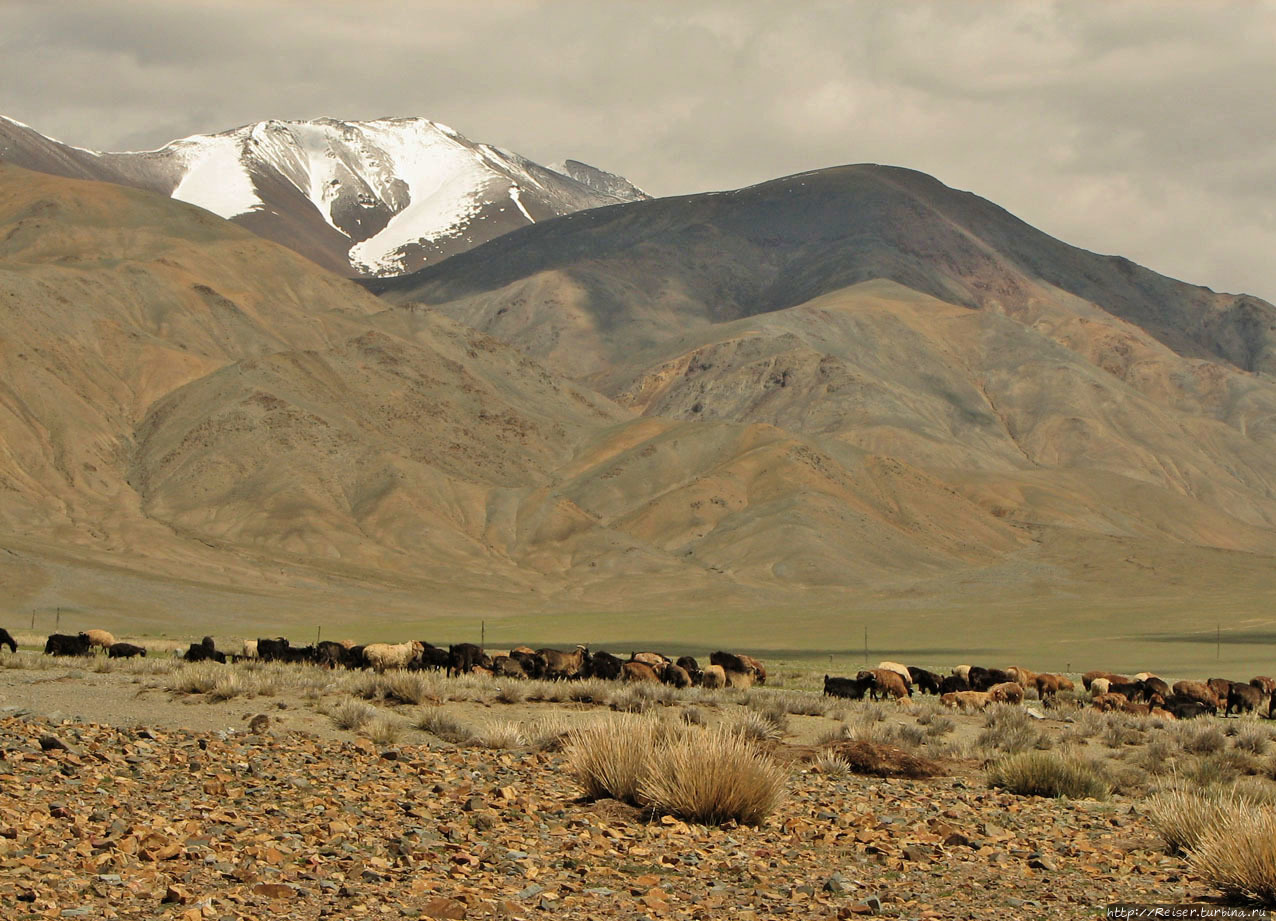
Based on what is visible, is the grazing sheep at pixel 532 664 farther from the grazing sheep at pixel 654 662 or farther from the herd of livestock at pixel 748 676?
the grazing sheep at pixel 654 662

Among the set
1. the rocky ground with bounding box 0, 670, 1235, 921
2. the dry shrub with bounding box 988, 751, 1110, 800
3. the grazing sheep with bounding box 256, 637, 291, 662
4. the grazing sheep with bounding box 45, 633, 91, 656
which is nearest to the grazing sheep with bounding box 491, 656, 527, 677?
the grazing sheep with bounding box 256, 637, 291, 662

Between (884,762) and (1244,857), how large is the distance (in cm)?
666

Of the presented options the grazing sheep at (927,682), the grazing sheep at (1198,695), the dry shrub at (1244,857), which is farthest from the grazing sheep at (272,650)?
the dry shrub at (1244,857)

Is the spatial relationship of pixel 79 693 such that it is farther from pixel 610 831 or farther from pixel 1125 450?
pixel 1125 450

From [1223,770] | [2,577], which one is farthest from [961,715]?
[2,577]

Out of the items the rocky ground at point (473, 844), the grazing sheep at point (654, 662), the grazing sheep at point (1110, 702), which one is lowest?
the rocky ground at point (473, 844)

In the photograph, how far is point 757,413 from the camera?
160 m

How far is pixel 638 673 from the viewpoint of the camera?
93.4 ft

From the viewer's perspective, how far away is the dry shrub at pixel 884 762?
51.2 ft

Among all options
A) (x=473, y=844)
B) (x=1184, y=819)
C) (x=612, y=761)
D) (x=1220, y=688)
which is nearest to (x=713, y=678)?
(x=1220, y=688)

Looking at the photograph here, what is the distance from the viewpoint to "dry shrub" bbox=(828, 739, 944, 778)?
1561 centimetres

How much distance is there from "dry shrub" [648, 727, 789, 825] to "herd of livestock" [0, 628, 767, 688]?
16.3m

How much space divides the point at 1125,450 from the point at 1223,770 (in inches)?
6052

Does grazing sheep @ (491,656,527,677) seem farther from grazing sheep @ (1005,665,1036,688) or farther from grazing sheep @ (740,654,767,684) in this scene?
grazing sheep @ (1005,665,1036,688)
